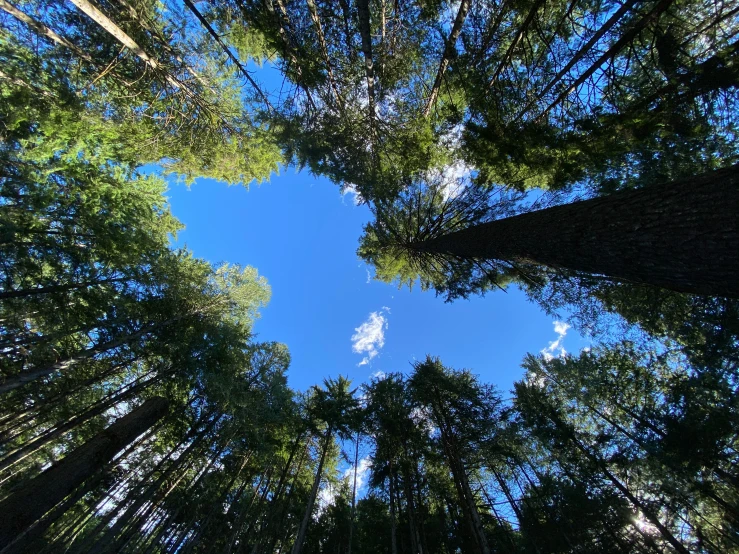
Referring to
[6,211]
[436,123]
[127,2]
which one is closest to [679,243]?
[436,123]

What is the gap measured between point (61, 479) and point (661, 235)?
36.9 ft

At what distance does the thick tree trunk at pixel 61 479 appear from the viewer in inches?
210

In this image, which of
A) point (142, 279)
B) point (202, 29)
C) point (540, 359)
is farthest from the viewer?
point (540, 359)

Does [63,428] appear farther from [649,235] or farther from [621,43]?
[621,43]

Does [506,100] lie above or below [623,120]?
above

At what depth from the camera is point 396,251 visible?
1159 cm

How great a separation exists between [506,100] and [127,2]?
7966mm

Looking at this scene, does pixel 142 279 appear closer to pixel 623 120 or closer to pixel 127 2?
pixel 127 2

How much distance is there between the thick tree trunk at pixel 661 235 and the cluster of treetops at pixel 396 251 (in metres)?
0.03

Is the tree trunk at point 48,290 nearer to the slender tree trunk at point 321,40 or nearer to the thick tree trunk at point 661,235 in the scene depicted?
the slender tree trunk at point 321,40

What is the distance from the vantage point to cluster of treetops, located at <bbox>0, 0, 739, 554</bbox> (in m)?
4.96

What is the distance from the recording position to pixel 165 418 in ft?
36.2

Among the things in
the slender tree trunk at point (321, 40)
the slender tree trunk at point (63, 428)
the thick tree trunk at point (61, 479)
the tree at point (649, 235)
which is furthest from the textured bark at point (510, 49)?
the slender tree trunk at point (63, 428)

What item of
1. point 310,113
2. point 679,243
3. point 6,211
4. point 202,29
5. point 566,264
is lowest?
point 679,243
